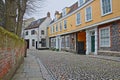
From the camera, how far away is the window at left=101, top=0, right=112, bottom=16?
1904cm

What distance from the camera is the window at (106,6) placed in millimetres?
19042

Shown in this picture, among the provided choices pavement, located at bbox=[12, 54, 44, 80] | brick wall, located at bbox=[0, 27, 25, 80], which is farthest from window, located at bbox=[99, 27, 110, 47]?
brick wall, located at bbox=[0, 27, 25, 80]

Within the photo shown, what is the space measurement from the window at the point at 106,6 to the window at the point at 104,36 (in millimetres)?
1593

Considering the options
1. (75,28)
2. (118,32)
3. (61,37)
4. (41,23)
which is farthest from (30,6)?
(41,23)

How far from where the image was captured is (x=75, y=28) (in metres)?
29.1

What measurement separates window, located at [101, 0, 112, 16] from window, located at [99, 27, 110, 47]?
1.59 meters

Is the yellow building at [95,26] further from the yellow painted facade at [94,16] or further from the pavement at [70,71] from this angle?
the pavement at [70,71]

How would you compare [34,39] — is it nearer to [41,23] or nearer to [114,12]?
[41,23]

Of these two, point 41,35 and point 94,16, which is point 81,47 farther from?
point 41,35

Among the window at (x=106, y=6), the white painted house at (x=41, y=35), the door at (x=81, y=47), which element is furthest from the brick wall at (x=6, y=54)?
the white painted house at (x=41, y=35)

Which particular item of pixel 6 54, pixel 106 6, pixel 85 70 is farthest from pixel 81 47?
pixel 6 54

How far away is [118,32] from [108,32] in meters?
1.84

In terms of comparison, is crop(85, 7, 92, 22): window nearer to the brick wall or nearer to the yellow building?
the yellow building

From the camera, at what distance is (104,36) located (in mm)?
20656
